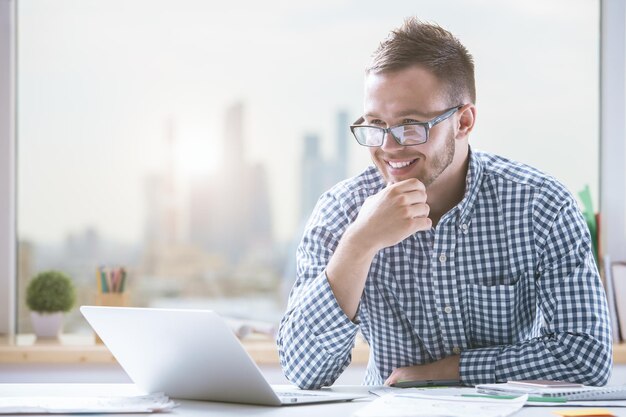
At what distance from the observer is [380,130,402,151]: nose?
1826mm

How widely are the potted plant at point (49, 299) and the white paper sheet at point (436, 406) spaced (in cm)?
181

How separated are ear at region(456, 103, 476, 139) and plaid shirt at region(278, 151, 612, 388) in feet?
0.25

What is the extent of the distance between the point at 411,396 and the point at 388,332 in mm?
530

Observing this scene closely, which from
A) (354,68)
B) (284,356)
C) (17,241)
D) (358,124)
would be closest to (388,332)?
(284,356)

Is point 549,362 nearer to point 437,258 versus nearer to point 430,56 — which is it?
point 437,258

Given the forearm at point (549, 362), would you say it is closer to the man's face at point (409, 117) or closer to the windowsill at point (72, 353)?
the man's face at point (409, 117)

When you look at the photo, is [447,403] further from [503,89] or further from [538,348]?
[503,89]

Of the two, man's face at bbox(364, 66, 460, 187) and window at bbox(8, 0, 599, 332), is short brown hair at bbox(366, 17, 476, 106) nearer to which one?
man's face at bbox(364, 66, 460, 187)

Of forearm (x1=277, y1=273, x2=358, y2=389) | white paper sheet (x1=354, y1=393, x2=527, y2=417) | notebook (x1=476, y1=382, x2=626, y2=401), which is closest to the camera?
white paper sheet (x1=354, y1=393, x2=527, y2=417)

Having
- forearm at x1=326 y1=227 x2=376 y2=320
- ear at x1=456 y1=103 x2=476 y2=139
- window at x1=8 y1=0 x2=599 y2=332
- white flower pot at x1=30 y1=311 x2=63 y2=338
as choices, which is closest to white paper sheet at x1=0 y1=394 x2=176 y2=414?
forearm at x1=326 y1=227 x2=376 y2=320

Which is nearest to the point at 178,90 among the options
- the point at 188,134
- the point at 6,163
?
the point at 188,134

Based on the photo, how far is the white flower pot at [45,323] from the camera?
119 inches

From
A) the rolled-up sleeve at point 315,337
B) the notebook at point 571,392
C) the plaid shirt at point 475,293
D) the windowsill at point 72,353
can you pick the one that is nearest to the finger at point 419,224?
the plaid shirt at point 475,293

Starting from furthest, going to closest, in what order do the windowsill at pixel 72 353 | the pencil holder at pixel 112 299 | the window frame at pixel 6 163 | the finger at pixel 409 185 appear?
the window frame at pixel 6 163 < the pencil holder at pixel 112 299 < the windowsill at pixel 72 353 < the finger at pixel 409 185
